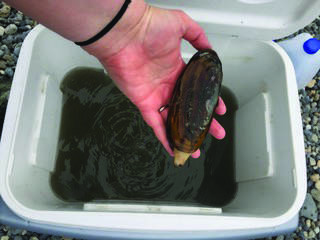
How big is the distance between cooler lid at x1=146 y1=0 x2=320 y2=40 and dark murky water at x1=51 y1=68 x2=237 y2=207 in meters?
0.55

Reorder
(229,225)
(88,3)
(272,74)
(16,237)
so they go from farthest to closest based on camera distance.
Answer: (16,237), (272,74), (229,225), (88,3)

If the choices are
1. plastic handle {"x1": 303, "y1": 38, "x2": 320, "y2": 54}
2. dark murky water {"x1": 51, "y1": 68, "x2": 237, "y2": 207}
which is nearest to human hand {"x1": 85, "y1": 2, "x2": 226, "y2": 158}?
dark murky water {"x1": 51, "y1": 68, "x2": 237, "y2": 207}

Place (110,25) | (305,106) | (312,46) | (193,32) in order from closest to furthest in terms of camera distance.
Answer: (110,25) → (193,32) → (312,46) → (305,106)

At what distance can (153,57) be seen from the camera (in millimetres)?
1344

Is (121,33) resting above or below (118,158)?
above

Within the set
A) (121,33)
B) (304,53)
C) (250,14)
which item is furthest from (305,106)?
(121,33)

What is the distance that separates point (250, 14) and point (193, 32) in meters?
0.27

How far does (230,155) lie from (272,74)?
0.48 meters

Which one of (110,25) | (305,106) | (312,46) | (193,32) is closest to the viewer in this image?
(110,25)

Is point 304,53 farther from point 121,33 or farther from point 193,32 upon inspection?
point 121,33

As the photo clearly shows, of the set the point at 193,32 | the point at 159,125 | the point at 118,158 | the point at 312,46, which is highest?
the point at 193,32

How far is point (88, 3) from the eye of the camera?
1023mm

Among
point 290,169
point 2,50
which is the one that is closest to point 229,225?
point 290,169

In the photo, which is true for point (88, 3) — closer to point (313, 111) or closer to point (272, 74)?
point (272, 74)
